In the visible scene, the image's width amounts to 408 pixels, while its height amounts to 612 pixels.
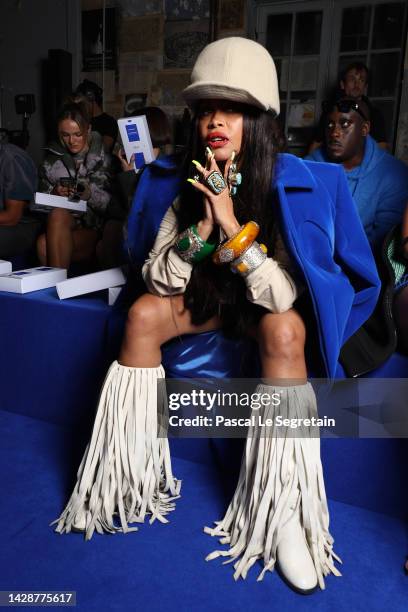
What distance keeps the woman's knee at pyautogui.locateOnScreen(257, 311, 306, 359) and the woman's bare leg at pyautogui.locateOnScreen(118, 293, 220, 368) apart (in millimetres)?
229

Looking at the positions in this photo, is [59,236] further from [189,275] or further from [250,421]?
[250,421]

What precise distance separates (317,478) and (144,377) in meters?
0.42

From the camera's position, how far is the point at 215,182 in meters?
1.08

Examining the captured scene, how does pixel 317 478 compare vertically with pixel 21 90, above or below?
below

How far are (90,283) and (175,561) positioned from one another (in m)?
0.83

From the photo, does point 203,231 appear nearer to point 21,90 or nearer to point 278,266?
point 278,266

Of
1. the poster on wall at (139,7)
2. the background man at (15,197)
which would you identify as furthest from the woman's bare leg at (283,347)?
the poster on wall at (139,7)

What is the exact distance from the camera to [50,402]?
5.53ft

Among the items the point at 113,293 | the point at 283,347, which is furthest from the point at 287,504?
the point at 113,293

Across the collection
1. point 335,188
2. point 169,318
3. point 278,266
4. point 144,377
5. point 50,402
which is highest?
point 335,188

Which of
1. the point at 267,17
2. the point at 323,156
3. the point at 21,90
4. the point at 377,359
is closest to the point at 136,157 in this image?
the point at 323,156

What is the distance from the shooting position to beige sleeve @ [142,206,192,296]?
117cm

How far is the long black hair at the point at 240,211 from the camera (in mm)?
1145

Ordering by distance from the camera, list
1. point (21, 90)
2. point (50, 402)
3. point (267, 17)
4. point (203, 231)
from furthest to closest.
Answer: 1. point (21, 90)
2. point (267, 17)
3. point (50, 402)
4. point (203, 231)
